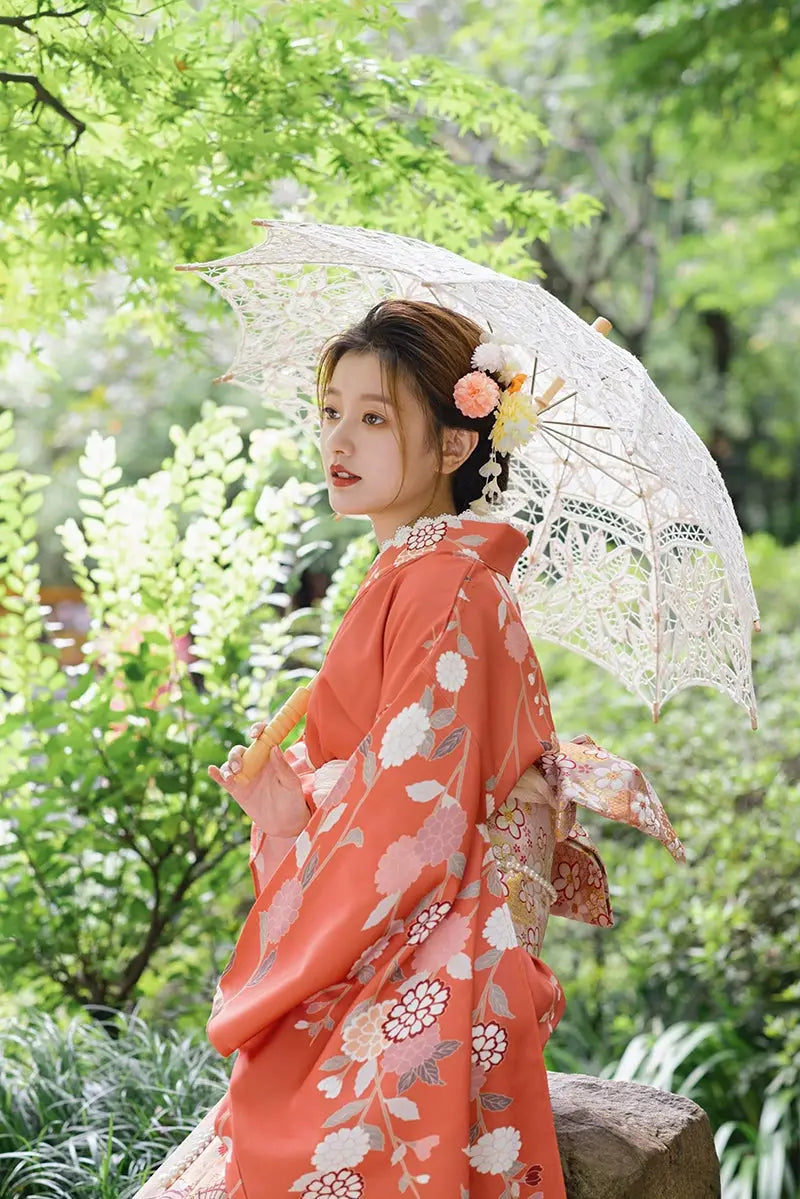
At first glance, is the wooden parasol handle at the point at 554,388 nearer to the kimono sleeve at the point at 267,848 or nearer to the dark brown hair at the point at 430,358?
the dark brown hair at the point at 430,358

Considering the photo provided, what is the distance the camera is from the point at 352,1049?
1869 millimetres

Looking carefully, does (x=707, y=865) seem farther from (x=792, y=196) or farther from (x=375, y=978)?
(x=792, y=196)

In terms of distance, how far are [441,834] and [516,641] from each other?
341 millimetres

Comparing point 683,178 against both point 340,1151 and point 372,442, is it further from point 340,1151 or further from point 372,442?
point 340,1151

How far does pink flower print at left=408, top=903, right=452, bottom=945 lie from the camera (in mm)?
1915

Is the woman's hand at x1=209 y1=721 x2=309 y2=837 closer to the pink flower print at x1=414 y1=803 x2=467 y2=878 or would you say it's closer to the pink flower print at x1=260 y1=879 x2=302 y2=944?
the pink flower print at x1=260 y1=879 x2=302 y2=944

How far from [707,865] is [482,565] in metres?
2.58

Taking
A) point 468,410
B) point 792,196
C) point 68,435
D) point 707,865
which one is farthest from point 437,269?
point 68,435

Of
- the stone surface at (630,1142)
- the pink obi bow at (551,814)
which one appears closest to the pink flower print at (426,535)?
the pink obi bow at (551,814)

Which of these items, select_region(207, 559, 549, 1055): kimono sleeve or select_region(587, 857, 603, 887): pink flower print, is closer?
select_region(207, 559, 549, 1055): kimono sleeve

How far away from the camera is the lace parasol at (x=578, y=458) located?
2.16 m

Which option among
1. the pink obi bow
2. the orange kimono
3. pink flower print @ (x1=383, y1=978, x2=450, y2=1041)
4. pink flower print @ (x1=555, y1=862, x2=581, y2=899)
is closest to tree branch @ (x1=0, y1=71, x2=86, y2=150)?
the orange kimono

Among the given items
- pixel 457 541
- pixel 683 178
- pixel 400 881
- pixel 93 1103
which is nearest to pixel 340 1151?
pixel 400 881

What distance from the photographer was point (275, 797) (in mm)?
2045
